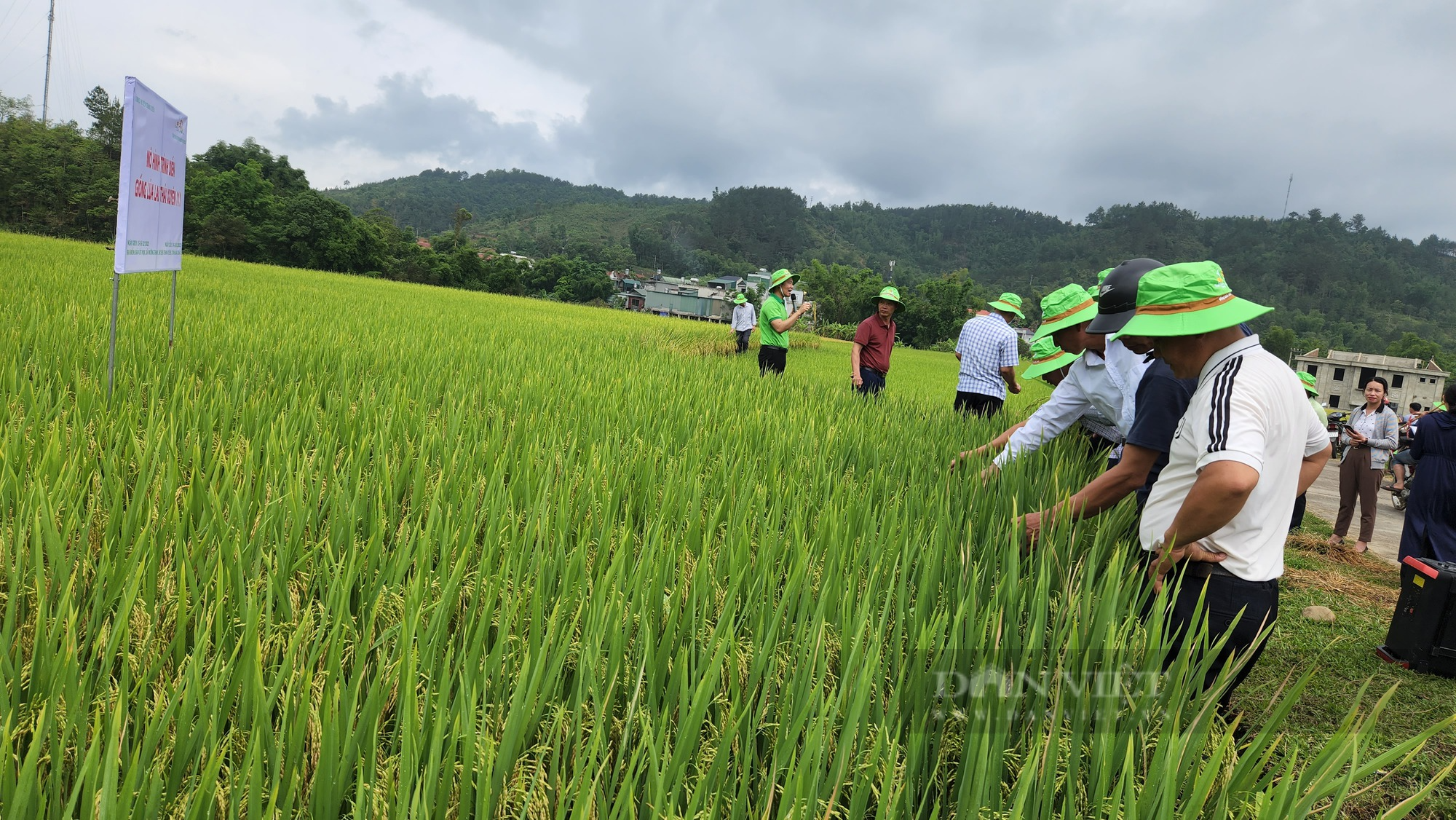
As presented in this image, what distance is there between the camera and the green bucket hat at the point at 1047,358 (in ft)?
9.98

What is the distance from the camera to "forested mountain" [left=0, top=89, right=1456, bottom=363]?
116 feet

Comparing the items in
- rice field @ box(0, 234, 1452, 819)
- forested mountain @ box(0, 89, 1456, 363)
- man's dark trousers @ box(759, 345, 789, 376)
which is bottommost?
rice field @ box(0, 234, 1452, 819)

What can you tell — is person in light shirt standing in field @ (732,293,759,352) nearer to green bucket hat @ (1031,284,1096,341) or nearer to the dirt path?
the dirt path

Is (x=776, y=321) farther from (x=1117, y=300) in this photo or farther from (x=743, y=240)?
(x=743, y=240)

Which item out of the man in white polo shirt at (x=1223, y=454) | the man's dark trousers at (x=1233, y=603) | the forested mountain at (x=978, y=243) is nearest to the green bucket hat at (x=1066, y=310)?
the man in white polo shirt at (x=1223, y=454)

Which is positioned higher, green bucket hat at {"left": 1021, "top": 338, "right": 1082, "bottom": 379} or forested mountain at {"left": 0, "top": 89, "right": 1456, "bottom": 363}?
forested mountain at {"left": 0, "top": 89, "right": 1456, "bottom": 363}

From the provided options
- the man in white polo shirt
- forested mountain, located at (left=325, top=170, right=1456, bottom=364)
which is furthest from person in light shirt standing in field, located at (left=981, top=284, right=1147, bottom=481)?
forested mountain, located at (left=325, top=170, right=1456, bottom=364)

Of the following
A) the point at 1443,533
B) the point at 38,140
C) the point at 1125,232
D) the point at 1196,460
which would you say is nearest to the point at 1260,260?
the point at 1125,232

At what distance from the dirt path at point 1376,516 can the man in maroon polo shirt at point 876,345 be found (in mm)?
3702

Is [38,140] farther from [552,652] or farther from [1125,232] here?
[1125,232]

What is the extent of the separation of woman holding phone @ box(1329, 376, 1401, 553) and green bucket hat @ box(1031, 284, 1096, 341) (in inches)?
188

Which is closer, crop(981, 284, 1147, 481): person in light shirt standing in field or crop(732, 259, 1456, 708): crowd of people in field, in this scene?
crop(732, 259, 1456, 708): crowd of people in field

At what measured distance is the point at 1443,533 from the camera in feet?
14.2

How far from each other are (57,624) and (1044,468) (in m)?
2.79
